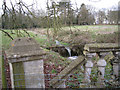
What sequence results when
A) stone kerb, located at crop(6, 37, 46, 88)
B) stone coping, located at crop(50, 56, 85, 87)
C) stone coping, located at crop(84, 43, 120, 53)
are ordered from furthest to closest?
stone coping, located at crop(84, 43, 120, 53) < stone coping, located at crop(50, 56, 85, 87) < stone kerb, located at crop(6, 37, 46, 88)

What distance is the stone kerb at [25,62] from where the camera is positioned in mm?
1251

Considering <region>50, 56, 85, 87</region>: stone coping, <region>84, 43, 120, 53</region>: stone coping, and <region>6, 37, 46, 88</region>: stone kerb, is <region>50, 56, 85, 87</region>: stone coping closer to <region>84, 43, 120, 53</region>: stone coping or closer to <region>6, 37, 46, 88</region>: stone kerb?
<region>84, 43, 120, 53</region>: stone coping

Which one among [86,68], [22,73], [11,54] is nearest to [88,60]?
[86,68]

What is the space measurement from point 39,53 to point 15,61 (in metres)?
0.31

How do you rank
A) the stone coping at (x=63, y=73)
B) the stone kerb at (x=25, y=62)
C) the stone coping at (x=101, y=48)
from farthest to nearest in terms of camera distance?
the stone coping at (x=101, y=48) < the stone coping at (x=63, y=73) < the stone kerb at (x=25, y=62)

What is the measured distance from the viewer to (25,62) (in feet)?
4.23

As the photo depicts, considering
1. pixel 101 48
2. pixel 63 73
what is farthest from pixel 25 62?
pixel 101 48

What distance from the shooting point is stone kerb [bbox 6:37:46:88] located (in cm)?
125

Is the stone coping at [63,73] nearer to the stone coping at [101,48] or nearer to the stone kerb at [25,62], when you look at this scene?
the stone coping at [101,48]

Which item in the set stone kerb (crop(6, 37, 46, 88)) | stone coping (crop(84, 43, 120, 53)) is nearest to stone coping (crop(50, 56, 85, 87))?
stone coping (crop(84, 43, 120, 53))

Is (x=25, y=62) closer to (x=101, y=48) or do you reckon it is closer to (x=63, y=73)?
(x=63, y=73)

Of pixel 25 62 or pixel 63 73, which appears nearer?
pixel 25 62

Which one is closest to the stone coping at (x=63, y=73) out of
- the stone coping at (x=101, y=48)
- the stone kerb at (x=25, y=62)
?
the stone coping at (x=101, y=48)

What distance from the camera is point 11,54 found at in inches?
48.5
